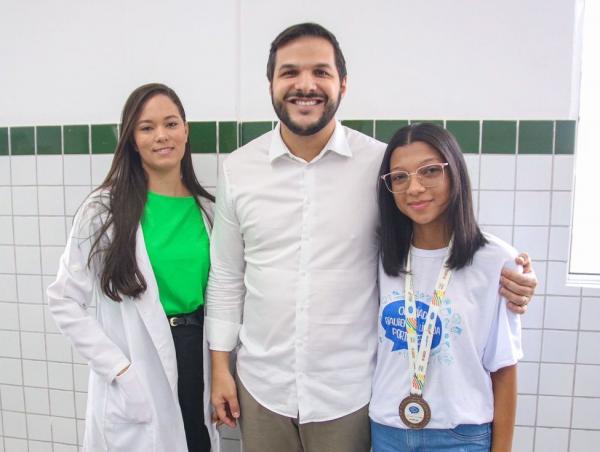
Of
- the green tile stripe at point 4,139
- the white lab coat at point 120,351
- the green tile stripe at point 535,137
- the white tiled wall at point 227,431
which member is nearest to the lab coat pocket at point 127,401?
the white lab coat at point 120,351

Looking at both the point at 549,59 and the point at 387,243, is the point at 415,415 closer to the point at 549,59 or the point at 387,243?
the point at 387,243

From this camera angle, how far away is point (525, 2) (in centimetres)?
175

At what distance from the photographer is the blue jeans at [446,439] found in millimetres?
1147

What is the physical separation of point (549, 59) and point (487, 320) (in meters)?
1.24

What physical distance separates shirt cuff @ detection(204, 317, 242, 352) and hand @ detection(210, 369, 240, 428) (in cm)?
8

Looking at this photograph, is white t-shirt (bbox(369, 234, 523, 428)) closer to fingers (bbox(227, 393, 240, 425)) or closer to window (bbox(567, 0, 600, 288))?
fingers (bbox(227, 393, 240, 425))

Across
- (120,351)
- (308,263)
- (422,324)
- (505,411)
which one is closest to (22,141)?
(120,351)

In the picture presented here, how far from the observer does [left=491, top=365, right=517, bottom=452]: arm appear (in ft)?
3.85

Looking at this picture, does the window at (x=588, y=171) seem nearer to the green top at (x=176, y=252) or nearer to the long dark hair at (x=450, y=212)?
the long dark hair at (x=450, y=212)

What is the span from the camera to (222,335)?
148cm

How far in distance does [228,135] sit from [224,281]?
0.73 m

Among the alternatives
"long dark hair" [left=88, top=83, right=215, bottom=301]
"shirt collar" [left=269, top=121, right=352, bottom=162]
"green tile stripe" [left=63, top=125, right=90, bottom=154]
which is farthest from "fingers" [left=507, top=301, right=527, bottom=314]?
"green tile stripe" [left=63, top=125, right=90, bottom=154]

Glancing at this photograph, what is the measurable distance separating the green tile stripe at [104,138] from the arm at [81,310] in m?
Result: 0.66

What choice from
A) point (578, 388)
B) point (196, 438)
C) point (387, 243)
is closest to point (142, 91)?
point (387, 243)
